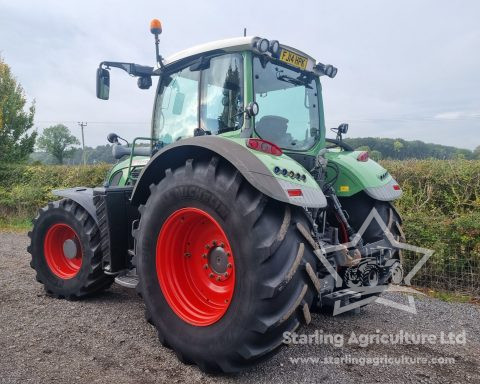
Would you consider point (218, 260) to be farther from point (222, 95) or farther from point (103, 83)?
point (103, 83)

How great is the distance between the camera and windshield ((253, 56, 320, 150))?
3.41 metres

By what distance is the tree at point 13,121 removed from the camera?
15.5 meters

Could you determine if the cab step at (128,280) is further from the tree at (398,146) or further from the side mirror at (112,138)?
the tree at (398,146)

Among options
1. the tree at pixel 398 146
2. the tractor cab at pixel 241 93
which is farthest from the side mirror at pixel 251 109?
the tree at pixel 398 146

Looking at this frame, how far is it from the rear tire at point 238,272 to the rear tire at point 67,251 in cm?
130

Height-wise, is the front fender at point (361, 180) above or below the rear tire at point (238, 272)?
above

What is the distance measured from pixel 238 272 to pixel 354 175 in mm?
1886

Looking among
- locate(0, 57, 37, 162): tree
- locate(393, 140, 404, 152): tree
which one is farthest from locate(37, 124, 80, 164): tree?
locate(393, 140, 404, 152): tree

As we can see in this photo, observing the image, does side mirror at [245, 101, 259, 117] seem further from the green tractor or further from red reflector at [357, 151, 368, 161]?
red reflector at [357, 151, 368, 161]

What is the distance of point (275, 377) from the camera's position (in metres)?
2.65

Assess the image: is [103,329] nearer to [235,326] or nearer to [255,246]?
[235,326]

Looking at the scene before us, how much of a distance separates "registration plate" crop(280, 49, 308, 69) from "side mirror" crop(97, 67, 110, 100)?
1.85 m

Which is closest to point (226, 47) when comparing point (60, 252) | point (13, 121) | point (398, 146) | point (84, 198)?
point (84, 198)

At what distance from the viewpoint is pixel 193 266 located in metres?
3.14
